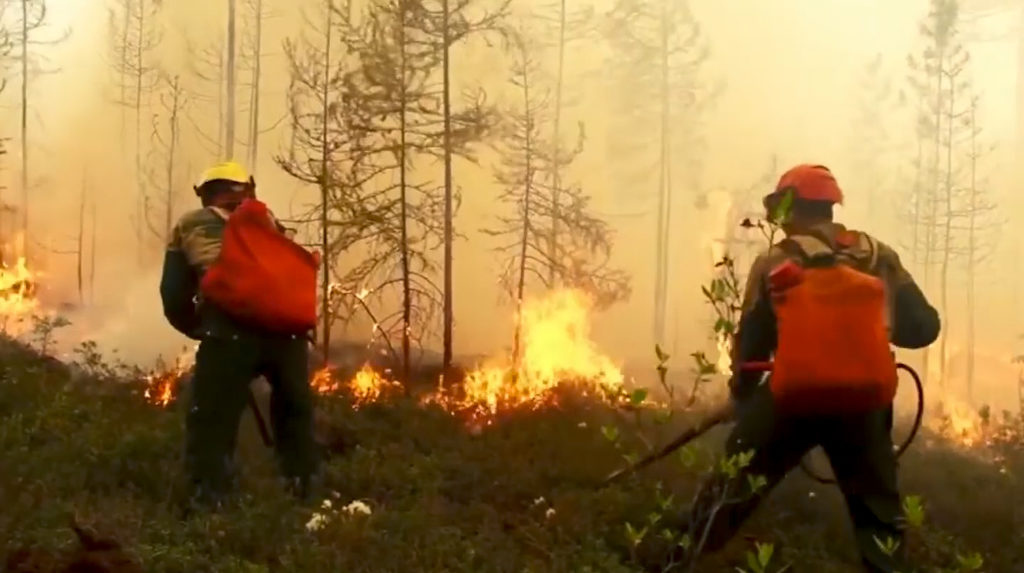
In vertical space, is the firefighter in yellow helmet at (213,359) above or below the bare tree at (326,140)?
below

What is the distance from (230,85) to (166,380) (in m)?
4.01

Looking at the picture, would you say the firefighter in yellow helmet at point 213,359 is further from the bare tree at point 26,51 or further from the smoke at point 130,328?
the bare tree at point 26,51

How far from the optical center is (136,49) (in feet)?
37.9

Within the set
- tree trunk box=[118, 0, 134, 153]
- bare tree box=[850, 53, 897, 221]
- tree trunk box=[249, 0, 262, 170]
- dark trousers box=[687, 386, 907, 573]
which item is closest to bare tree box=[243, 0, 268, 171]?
tree trunk box=[249, 0, 262, 170]

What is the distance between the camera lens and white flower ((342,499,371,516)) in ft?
15.7

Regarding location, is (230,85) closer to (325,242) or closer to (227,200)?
(325,242)

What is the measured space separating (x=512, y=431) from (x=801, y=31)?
6439mm

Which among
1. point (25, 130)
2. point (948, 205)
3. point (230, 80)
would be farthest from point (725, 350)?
point (25, 130)

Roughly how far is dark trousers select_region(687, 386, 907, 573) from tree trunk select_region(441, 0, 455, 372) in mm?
5935

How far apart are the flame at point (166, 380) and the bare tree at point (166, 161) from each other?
5.92 feet

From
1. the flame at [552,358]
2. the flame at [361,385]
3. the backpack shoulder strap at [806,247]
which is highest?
the backpack shoulder strap at [806,247]

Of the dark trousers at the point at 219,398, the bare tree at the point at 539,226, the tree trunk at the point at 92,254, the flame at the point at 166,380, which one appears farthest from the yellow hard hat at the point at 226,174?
the tree trunk at the point at 92,254

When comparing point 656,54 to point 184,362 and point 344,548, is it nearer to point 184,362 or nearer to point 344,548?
point 184,362

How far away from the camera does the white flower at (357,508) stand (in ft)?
15.7
